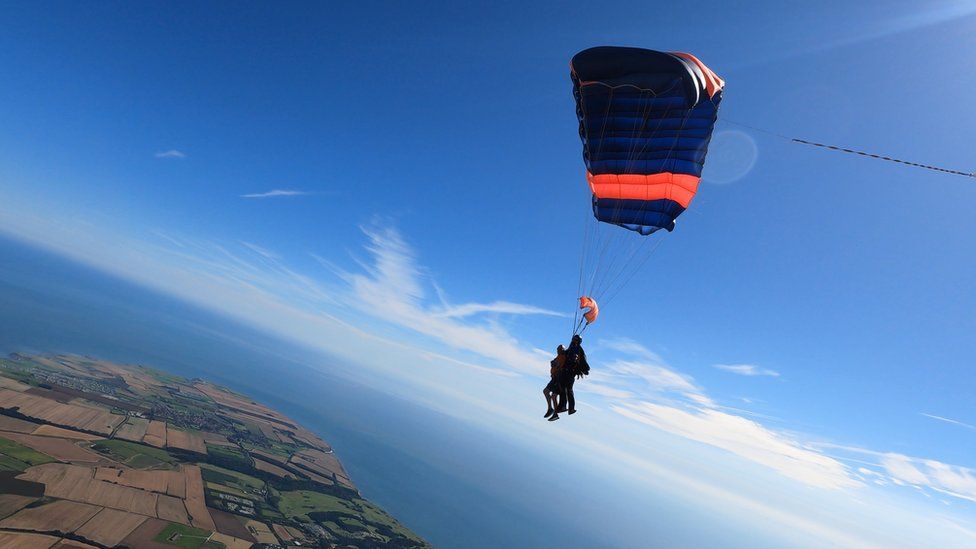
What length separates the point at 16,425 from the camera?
33938 mm

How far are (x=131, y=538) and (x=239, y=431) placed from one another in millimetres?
39420

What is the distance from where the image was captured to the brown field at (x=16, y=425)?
32.8 meters

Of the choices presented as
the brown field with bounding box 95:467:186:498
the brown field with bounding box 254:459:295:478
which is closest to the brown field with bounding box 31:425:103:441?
the brown field with bounding box 95:467:186:498

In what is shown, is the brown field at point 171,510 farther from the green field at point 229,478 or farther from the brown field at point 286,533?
the green field at point 229,478

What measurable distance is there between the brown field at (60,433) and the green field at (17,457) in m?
4.78

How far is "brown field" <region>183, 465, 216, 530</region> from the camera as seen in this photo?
3008cm

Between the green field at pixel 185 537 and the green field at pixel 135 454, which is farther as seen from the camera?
the green field at pixel 135 454

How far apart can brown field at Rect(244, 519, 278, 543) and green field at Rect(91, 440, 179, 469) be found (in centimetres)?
1142

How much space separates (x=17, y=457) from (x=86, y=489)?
208 inches

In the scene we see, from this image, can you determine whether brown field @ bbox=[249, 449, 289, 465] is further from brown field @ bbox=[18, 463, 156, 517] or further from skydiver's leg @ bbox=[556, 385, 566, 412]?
skydiver's leg @ bbox=[556, 385, 566, 412]

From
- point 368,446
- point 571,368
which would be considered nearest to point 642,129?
point 571,368

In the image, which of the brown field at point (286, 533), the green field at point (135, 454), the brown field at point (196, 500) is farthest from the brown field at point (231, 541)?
the green field at point (135, 454)

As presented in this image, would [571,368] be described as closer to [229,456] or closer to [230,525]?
[230,525]

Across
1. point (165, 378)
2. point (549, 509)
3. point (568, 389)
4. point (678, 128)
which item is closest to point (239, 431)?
point (165, 378)
